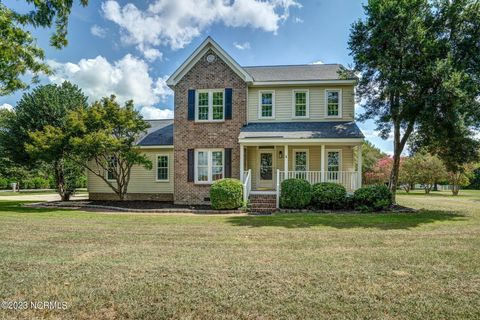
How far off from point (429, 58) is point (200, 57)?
10852 mm

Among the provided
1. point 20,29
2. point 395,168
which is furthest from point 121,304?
point 395,168

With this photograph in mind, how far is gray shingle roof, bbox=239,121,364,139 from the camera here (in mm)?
14926

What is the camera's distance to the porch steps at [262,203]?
13812 millimetres

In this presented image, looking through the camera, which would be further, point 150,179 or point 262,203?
point 150,179

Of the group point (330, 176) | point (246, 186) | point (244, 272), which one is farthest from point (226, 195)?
point (244, 272)

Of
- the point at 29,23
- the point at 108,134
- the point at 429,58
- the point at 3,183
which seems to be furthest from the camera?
the point at 3,183

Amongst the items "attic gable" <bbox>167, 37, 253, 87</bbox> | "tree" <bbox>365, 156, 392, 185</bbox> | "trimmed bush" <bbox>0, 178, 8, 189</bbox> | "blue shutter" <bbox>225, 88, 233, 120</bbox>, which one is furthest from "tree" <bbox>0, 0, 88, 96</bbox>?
"tree" <bbox>365, 156, 392, 185</bbox>

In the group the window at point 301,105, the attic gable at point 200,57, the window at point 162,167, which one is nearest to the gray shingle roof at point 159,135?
the window at point 162,167

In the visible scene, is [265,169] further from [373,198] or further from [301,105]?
[373,198]

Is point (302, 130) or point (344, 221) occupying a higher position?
point (302, 130)

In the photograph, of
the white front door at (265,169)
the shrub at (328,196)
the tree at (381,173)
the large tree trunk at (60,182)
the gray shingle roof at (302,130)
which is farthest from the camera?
the tree at (381,173)

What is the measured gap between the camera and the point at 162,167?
19.3 meters

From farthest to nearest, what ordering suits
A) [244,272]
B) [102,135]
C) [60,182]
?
[60,182] < [102,135] < [244,272]

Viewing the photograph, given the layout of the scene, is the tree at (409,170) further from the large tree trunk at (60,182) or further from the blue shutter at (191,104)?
the large tree trunk at (60,182)
